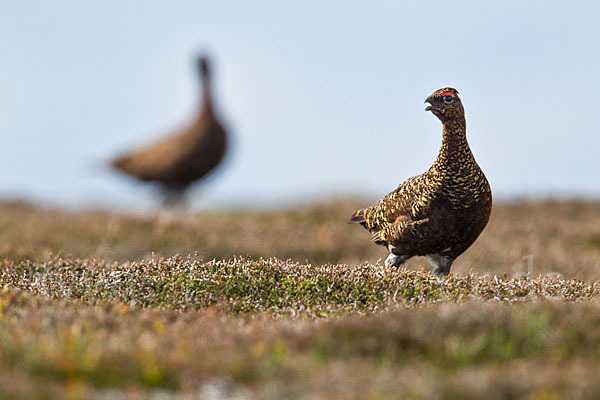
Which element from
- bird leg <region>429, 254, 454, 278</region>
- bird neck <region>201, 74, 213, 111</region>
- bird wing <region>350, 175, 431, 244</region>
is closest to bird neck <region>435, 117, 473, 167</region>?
bird wing <region>350, 175, 431, 244</region>

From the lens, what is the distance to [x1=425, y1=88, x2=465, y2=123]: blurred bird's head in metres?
8.28

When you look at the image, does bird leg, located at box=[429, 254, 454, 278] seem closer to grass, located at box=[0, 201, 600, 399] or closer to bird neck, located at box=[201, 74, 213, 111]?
grass, located at box=[0, 201, 600, 399]

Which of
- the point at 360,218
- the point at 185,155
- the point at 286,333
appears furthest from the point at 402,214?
the point at 185,155

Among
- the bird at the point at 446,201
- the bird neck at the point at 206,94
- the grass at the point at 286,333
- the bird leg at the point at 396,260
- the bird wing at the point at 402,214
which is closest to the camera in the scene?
the grass at the point at 286,333

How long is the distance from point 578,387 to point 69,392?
277cm

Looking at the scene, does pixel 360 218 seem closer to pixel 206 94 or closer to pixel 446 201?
pixel 446 201

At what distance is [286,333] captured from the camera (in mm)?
5312

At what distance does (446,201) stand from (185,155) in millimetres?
11458

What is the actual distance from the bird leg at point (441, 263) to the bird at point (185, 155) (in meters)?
10.5

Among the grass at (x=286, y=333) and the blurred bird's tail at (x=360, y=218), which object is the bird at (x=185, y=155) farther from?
A: the blurred bird's tail at (x=360, y=218)

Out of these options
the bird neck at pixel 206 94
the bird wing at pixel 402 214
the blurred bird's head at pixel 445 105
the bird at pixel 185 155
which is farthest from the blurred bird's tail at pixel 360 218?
the bird neck at pixel 206 94

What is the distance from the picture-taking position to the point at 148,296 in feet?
24.4

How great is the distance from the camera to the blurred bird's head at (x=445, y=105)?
8281 millimetres

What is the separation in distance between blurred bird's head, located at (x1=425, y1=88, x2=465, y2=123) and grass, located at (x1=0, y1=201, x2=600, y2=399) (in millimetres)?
1717
